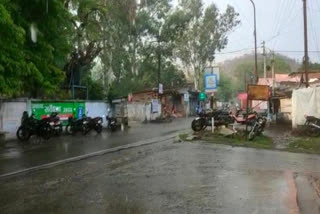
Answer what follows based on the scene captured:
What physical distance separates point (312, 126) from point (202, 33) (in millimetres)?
43353

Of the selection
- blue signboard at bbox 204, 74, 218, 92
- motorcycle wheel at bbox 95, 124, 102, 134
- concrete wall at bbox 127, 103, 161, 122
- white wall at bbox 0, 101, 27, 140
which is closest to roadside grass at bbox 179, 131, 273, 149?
blue signboard at bbox 204, 74, 218, 92

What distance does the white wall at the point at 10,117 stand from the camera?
23797 mm

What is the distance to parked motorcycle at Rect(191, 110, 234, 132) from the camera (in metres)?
25.4

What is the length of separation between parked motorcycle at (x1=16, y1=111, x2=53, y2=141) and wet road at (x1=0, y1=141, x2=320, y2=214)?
8367mm

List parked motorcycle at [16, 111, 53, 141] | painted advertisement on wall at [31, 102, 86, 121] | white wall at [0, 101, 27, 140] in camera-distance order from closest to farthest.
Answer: parked motorcycle at [16, 111, 53, 141] < white wall at [0, 101, 27, 140] < painted advertisement on wall at [31, 102, 86, 121]

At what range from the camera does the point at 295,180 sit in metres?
10.6

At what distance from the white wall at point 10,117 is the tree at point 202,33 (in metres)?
41.2

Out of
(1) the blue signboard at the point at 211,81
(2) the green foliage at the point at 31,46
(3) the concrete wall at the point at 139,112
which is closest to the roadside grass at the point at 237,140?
(1) the blue signboard at the point at 211,81

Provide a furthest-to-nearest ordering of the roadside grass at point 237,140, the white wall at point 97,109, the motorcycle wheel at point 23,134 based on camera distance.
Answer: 1. the white wall at point 97,109
2. the motorcycle wheel at point 23,134
3. the roadside grass at point 237,140

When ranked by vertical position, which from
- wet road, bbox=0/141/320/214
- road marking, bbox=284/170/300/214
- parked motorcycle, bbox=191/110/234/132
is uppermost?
parked motorcycle, bbox=191/110/234/132

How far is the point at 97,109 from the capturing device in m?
33.5

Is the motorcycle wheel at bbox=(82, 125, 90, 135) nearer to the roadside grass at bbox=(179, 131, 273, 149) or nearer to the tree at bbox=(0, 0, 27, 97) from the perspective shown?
the roadside grass at bbox=(179, 131, 273, 149)

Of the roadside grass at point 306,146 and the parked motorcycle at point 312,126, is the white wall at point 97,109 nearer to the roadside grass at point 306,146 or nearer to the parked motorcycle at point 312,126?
the parked motorcycle at point 312,126

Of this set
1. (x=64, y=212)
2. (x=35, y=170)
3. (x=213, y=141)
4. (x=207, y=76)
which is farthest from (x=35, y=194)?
(x=207, y=76)
